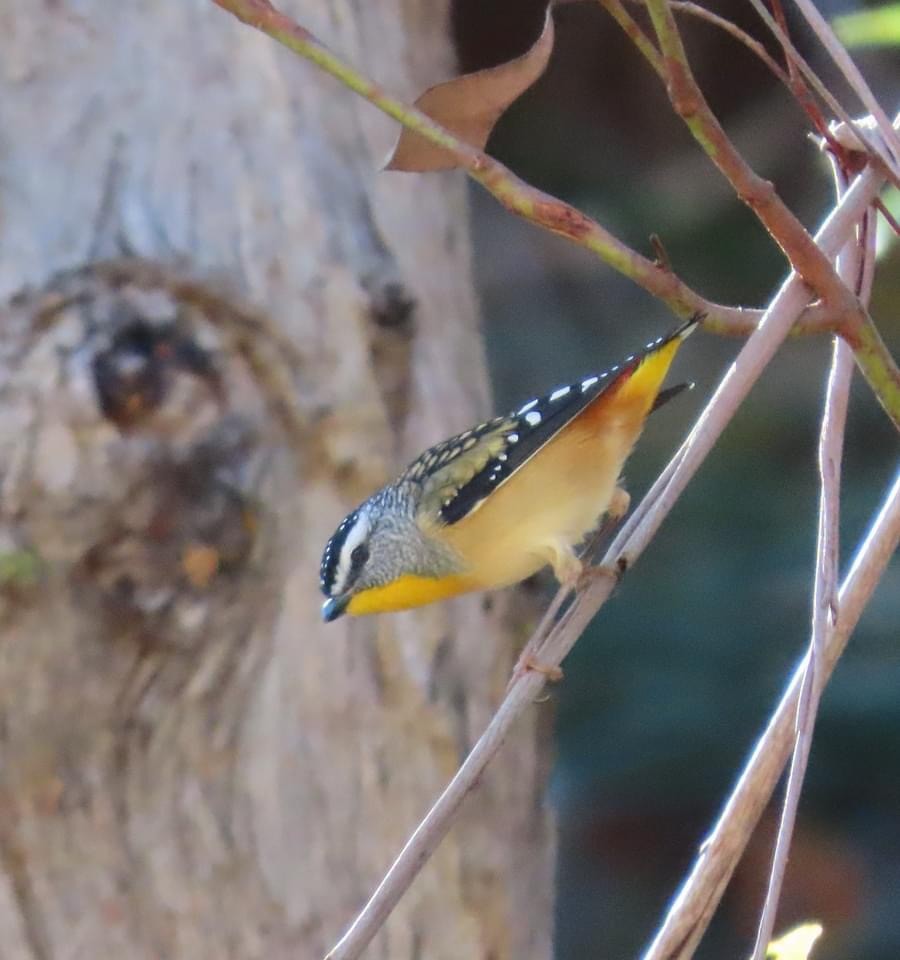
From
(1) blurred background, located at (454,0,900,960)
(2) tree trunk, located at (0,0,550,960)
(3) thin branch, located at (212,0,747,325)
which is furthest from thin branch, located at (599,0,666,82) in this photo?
(1) blurred background, located at (454,0,900,960)

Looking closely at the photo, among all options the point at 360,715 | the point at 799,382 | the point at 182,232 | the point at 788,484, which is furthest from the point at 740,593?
the point at 182,232

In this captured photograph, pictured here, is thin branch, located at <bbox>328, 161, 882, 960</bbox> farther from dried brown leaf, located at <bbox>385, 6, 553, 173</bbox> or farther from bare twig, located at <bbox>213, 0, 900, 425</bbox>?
dried brown leaf, located at <bbox>385, 6, 553, 173</bbox>

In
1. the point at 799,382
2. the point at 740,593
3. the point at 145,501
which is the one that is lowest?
the point at 740,593

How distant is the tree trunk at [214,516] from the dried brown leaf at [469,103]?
35.8 inches

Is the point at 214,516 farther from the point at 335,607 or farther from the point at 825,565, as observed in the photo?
the point at 825,565

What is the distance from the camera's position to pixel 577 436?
6.59ft

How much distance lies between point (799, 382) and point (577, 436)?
2534mm

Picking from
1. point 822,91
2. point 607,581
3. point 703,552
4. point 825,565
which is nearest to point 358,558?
point 607,581

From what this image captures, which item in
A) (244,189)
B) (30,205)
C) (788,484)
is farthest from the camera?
→ (788,484)

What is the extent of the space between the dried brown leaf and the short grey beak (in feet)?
3.14

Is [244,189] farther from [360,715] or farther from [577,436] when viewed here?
[360,715]

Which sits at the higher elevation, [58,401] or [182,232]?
[182,232]

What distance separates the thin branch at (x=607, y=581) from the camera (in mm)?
924

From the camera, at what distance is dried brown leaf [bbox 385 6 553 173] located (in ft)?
3.37
